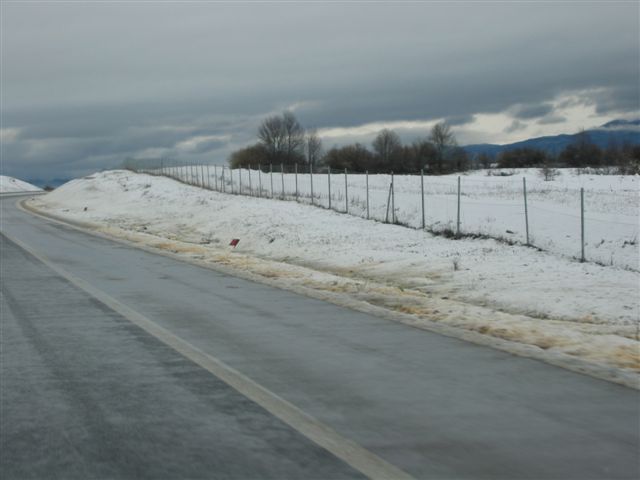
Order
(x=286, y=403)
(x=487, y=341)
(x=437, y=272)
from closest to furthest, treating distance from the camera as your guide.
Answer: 1. (x=286, y=403)
2. (x=487, y=341)
3. (x=437, y=272)

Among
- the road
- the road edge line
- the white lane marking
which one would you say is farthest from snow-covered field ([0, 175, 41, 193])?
the white lane marking

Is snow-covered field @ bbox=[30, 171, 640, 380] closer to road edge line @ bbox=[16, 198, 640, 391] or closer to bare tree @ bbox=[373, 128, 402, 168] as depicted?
road edge line @ bbox=[16, 198, 640, 391]

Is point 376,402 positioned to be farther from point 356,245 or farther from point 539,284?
point 356,245

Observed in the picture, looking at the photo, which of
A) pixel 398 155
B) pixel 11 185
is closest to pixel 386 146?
pixel 398 155

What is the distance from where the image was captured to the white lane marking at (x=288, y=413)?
14.3ft

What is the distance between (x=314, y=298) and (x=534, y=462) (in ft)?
26.8

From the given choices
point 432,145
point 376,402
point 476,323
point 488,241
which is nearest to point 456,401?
point 376,402

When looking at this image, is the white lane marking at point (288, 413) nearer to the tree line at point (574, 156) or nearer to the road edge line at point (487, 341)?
the road edge line at point (487, 341)

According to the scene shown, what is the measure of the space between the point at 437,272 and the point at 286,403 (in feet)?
38.0

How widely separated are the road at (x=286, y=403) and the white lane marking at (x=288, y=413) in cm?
2

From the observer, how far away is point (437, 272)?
1695cm

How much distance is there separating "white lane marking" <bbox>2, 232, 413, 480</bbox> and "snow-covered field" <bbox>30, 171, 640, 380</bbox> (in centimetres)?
340

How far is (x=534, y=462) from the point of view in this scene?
443 centimetres

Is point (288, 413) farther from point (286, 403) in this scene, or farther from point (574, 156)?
point (574, 156)
